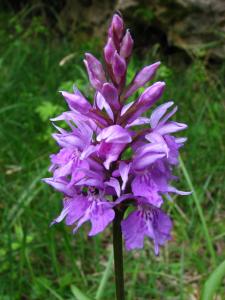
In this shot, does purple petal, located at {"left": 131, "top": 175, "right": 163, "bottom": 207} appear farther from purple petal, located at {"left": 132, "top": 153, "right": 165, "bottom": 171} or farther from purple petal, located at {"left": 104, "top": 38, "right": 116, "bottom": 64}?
purple petal, located at {"left": 104, "top": 38, "right": 116, "bottom": 64}

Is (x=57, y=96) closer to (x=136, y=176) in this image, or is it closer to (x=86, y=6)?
(x=86, y=6)

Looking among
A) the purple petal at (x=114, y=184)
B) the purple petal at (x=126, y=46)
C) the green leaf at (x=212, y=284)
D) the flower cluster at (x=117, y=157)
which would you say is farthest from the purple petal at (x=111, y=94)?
the green leaf at (x=212, y=284)

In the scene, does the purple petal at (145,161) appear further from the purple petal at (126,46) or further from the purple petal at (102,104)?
the purple petal at (126,46)

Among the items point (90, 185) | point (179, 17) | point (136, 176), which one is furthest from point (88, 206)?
point (179, 17)

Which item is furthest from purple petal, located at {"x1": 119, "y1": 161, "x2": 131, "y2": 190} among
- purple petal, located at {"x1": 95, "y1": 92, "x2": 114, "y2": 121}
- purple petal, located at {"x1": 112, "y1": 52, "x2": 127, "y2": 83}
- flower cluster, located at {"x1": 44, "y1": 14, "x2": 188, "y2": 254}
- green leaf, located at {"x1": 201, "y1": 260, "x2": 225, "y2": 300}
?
green leaf, located at {"x1": 201, "y1": 260, "x2": 225, "y2": 300}

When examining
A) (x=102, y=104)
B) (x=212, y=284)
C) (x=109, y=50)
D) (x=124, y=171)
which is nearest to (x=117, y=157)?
(x=124, y=171)

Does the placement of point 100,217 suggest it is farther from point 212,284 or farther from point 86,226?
point 86,226
